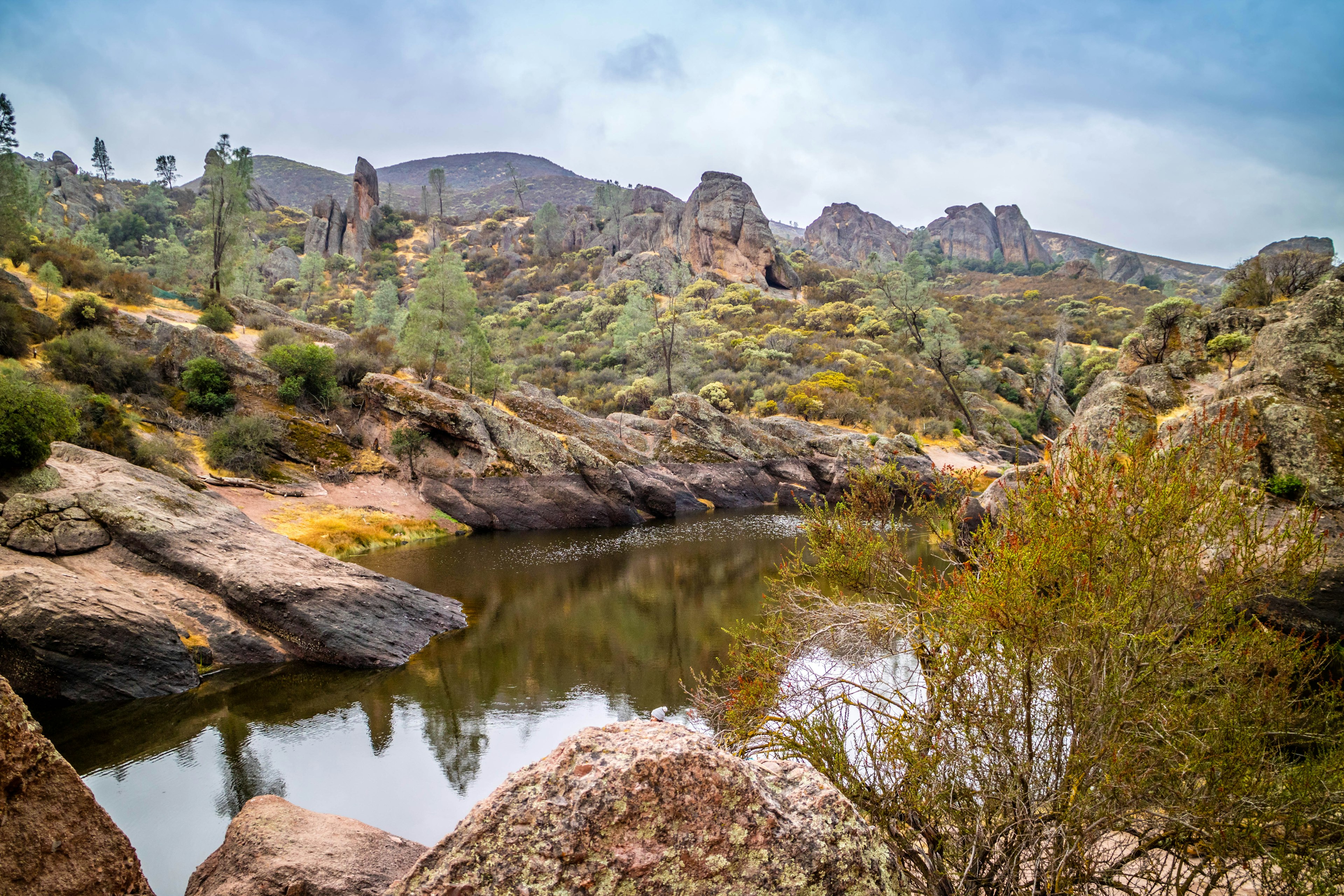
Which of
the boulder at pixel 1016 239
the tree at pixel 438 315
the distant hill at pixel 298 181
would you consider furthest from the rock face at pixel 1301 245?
the distant hill at pixel 298 181

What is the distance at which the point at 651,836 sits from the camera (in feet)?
8.34

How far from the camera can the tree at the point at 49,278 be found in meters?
26.6

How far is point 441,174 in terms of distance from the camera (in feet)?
350

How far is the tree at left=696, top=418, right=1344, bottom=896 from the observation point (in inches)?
159

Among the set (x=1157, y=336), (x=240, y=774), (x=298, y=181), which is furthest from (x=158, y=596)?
(x=298, y=181)

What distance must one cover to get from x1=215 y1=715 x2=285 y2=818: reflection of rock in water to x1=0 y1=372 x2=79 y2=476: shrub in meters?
6.68

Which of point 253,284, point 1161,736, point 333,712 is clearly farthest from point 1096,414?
point 253,284

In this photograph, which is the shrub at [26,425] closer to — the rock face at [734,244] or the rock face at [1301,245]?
the rock face at [734,244]

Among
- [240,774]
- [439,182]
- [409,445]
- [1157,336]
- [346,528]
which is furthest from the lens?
[439,182]

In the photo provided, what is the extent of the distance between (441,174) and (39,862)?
389 feet

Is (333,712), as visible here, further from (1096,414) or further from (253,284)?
(253,284)

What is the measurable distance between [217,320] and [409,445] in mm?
13023

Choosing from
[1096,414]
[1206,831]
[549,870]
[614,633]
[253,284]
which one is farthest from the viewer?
[253,284]

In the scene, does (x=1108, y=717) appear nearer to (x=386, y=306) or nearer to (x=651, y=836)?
(x=651, y=836)
